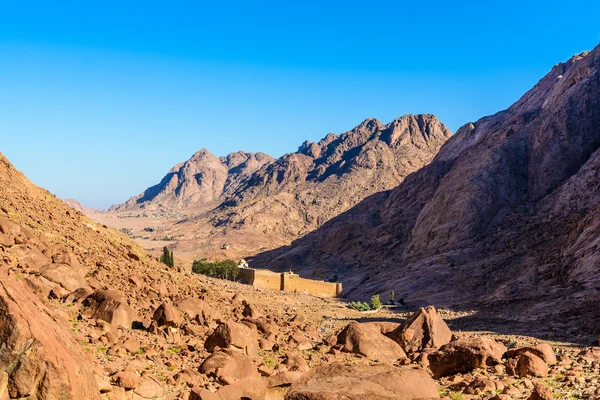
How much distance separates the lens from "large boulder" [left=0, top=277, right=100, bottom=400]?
25.3ft

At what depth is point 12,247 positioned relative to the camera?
17.6 metres

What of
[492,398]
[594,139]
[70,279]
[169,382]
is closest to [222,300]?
[70,279]

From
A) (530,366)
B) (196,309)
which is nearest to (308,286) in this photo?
(196,309)

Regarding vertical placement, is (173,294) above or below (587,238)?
below

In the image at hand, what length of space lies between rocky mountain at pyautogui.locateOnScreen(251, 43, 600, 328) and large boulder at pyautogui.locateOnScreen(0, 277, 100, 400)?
30.5 m

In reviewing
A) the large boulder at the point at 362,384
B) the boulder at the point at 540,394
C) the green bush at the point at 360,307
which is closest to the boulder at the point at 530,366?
the boulder at the point at 540,394

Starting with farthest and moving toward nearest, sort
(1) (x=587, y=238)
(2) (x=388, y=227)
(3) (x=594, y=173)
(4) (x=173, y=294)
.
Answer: (2) (x=388, y=227)
(3) (x=594, y=173)
(1) (x=587, y=238)
(4) (x=173, y=294)

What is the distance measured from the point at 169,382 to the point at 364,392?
4641 mm

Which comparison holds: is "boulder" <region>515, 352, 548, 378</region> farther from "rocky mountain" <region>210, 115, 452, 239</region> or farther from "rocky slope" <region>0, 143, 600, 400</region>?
"rocky mountain" <region>210, 115, 452, 239</region>

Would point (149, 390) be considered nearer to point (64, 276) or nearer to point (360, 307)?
point (64, 276)

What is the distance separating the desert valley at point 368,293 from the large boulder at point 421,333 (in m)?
0.07

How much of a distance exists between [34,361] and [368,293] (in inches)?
1958

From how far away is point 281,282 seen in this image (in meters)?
53.4

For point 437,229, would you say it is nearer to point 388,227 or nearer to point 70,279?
point 388,227
